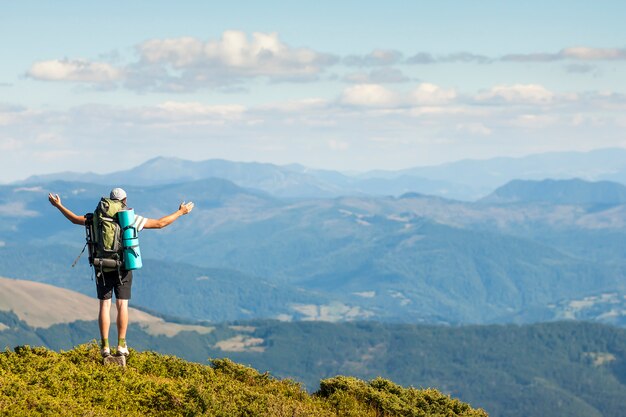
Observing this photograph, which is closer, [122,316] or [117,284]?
[117,284]

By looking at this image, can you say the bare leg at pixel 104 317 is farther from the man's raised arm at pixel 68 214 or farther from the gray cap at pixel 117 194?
the gray cap at pixel 117 194

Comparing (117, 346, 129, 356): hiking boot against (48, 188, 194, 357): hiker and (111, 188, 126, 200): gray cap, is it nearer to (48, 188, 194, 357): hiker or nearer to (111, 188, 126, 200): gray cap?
(48, 188, 194, 357): hiker

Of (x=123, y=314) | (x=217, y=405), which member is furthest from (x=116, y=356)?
(x=217, y=405)

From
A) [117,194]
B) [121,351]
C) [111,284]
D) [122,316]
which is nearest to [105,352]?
[121,351]

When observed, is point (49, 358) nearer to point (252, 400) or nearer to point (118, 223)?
point (118, 223)

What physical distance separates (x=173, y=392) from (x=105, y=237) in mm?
4936

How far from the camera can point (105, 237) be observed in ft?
92.9

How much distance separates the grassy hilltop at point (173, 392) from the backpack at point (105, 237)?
3094mm

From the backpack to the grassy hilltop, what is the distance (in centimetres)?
309

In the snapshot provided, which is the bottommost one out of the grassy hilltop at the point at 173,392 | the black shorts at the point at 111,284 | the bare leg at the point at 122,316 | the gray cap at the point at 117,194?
the grassy hilltop at the point at 173,392

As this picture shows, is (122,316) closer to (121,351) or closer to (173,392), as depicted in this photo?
(121,351)

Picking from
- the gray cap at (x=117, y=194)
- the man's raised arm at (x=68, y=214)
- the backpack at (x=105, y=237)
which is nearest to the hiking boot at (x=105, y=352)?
the backpack at (x=105, y=237)

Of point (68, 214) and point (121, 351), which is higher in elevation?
point (68, 214)

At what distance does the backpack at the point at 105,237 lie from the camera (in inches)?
1115
